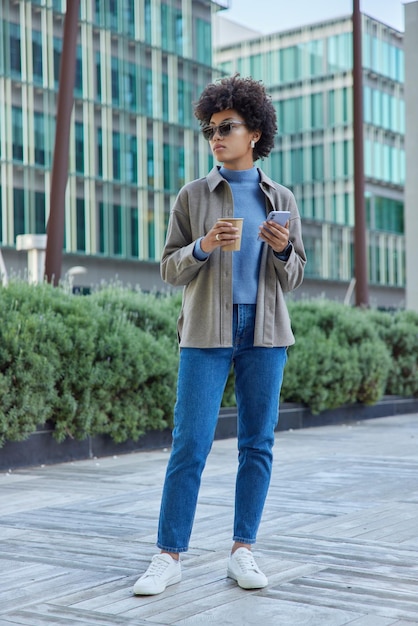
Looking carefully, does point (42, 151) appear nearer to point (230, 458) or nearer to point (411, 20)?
point (411, 20)

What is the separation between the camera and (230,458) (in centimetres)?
870

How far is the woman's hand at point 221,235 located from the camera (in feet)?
12.4

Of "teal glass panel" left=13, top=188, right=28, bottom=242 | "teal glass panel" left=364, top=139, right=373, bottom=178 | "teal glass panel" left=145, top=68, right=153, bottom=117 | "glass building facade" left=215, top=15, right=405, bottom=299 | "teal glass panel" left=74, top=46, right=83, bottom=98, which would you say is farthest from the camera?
"teal glass panel" left=364, top=139, right=373, bottom=178

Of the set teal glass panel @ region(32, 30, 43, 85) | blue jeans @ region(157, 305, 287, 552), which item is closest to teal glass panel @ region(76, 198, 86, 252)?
teal glass panel @ region(32, 30, 43, 85)

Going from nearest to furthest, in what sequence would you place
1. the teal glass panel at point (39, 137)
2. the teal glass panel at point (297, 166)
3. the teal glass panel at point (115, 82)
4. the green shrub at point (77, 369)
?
the green shrub at point (77, 369) → the teal glass panel at point (39, 137) → the teal glass panel at point (115, 82) → the teal glass panel at point (297, 166)

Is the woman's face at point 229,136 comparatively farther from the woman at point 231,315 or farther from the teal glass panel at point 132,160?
the teal glass panel at point 132,160

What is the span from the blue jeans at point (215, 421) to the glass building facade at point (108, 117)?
118 ft

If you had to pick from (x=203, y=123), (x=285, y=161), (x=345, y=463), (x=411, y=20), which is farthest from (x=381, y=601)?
(x=285, y=161)

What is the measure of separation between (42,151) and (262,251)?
38418mm

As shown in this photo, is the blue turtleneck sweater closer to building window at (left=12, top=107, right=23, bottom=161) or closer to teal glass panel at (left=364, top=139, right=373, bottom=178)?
building window at (left=12, top=107, right=23, bottom=161)

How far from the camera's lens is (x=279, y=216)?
152 inches

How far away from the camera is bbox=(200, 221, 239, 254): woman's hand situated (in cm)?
377

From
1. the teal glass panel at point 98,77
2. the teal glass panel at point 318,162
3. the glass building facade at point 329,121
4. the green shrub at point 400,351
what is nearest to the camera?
the green shrub at point 400,351

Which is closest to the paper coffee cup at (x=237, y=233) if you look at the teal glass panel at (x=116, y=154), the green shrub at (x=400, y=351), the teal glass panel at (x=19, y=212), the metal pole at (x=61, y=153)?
the metal pole at (x=61, y=153)
